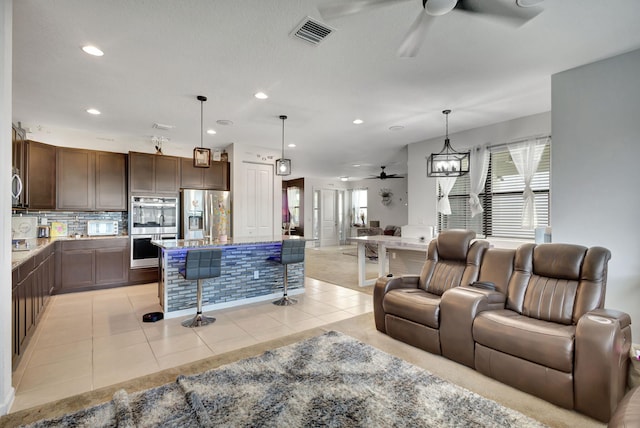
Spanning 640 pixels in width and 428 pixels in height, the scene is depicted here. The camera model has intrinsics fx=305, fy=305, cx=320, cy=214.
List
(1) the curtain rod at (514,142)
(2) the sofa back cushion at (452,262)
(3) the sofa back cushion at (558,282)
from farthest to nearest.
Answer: (1) the curtain rod at (514,142) < (2) the sofa back cushion at (452,262) < (3) the sofa back cushion at (558,282)

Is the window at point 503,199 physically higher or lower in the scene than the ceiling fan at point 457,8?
lower

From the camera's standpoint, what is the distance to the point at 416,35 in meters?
2.17

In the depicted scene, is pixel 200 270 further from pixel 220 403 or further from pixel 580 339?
pixel 580 339

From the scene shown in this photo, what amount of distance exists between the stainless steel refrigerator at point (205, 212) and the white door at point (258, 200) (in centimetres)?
42

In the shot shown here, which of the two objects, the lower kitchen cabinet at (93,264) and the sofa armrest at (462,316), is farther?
the lower kitchen cabinet at (93,264)

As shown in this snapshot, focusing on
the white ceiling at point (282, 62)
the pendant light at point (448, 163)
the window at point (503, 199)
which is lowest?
the window at point (503, 199)

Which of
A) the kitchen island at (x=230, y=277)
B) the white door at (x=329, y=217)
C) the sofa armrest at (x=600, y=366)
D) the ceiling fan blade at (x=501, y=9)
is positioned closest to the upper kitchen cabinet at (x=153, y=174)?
the kitchen island at (x=230, y=277)

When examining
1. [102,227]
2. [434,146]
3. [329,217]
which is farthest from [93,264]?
[329,217]

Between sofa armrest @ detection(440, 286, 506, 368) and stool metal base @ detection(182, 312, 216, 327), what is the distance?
267cm

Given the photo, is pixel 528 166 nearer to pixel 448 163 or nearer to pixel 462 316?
pixel 448 163

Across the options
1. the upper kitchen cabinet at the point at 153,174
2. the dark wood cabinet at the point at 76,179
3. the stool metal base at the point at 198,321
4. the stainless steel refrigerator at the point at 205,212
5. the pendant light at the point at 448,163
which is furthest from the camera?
the stainless steel refrigerator at the point at 205,212

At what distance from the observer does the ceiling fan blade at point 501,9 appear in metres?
1.85

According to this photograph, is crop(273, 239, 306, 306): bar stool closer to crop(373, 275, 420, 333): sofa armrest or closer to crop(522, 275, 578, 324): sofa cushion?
crop(373, 275, 420, 333): sofa armrest

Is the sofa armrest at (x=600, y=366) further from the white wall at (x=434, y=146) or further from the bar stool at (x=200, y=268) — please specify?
the white wall at (x=434, y=146)
